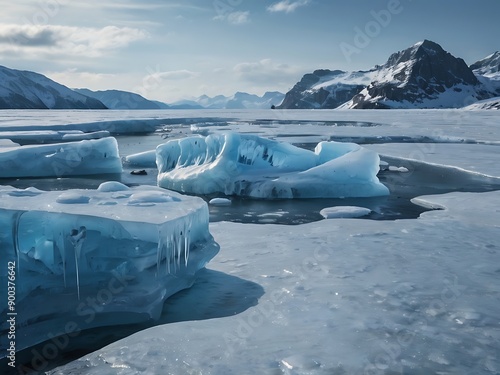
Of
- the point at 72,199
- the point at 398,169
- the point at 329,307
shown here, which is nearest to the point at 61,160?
the point at 398,169

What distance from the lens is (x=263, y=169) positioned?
12719mm

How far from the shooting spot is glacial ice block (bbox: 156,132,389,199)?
37.1ft

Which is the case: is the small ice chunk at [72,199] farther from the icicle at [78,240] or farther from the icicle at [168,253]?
the icicle at [168,253]

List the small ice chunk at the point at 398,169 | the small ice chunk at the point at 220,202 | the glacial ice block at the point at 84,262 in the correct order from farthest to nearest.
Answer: the small ice chunk at the point at 398,169
the small ice chunk at the point at 220,202
the glacial ice block at the point at 84,262

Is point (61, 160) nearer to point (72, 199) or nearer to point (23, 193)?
point (23, 193)

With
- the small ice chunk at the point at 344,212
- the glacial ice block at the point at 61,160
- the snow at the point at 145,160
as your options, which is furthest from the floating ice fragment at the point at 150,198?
the snow at the point at 145,160

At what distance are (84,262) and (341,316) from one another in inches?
99.9

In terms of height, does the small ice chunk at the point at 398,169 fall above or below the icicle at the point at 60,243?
below

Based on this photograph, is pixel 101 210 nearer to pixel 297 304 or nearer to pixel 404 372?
Result: pixel 297 304

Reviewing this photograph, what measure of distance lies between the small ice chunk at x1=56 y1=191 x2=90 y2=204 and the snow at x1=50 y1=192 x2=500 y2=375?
1.64m

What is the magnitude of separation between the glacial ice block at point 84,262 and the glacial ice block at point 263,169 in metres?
6.59

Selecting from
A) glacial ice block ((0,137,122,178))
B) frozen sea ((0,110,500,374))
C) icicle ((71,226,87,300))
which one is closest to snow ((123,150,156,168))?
glacial ice block ((0,137,122,178))

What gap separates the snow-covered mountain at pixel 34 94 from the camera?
16050cm

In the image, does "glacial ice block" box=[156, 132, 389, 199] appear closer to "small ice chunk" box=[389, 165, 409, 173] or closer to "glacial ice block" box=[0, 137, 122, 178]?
"small ice chunk" box=[389, 165, 409, 173]
